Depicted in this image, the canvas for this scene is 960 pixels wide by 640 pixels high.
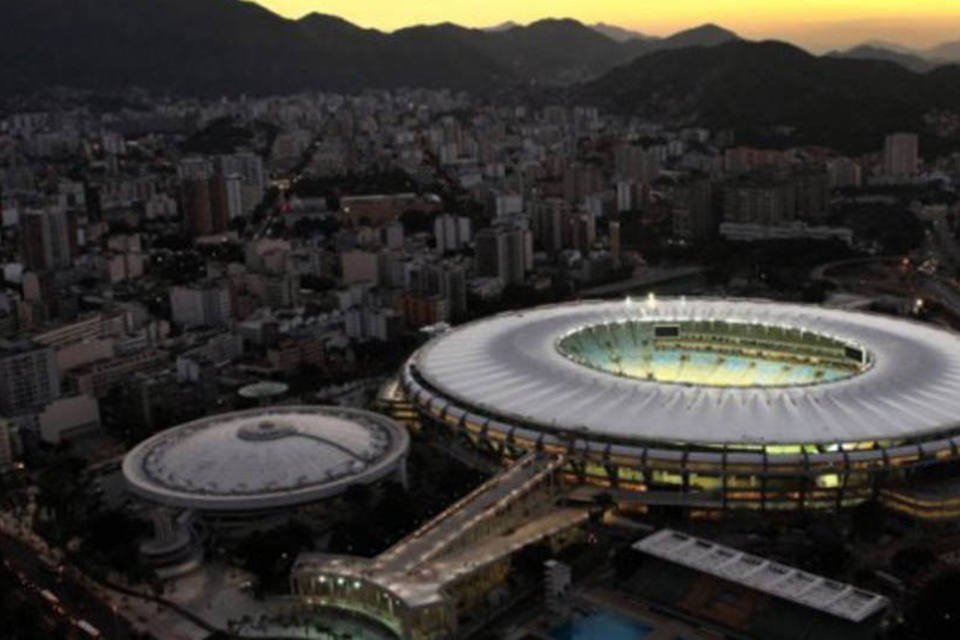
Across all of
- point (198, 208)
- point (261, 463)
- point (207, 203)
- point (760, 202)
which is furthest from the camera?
point (207, 203)

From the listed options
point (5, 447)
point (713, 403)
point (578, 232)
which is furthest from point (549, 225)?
point (5, 447)

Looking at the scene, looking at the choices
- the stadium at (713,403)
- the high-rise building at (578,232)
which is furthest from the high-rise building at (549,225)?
the stadium at (713,403)

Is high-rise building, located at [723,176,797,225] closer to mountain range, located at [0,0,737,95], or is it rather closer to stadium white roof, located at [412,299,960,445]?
stadium white roof, located at [412,299,960,445]

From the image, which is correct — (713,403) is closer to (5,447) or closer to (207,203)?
(5,447)

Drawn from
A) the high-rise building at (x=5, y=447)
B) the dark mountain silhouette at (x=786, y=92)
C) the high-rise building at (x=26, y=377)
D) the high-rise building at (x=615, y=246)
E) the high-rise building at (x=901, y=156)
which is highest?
the dark mountain silhouette at (x=786, y=92)

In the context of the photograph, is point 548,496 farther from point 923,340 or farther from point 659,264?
point 659,264

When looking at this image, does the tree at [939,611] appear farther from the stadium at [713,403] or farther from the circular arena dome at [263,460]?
the circular arena dome at [263,460]
